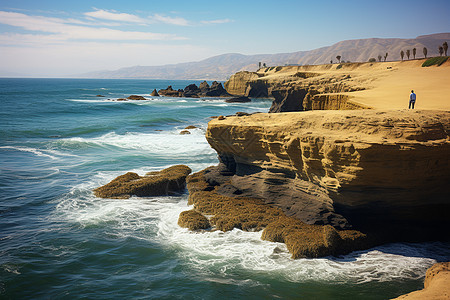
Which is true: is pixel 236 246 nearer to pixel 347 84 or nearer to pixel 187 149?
pixel 187 149

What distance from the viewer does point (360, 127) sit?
9.30m

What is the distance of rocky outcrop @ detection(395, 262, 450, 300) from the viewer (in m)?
6.61

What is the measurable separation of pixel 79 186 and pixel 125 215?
4.52m

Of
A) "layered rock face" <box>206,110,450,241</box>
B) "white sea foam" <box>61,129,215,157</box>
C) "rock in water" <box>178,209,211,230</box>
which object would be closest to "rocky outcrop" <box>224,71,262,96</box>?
"white sea foam" <box>61,129,215,157</box>

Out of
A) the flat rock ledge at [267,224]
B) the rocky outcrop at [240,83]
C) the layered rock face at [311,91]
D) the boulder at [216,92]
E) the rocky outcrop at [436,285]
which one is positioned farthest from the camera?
the rocky outcrop at [240,83]

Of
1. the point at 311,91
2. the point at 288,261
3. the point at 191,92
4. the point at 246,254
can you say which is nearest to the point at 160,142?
the point at 311,91

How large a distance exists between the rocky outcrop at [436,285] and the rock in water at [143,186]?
10.1 metres

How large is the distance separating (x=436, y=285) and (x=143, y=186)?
36.1ft

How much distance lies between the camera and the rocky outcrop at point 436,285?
6605 mm

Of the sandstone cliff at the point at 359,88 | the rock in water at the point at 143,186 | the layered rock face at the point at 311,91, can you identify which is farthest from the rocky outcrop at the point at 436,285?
the rock in water at the point at 143,186

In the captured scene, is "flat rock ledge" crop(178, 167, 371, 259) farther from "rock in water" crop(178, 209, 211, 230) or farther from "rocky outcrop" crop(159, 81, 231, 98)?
"rocky outcrop" crop(159, 81, 231, 98)

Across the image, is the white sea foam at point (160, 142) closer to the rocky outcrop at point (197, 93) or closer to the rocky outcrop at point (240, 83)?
the rocky outcrop at point (197, 93)

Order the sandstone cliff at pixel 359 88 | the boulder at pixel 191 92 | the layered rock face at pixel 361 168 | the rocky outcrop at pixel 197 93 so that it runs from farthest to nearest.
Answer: the rocky outcrop at pixel 197 93, the boulder at pixel 191 92, the sandstone cliff at pixel 359 88, the layered rock face at pixel 361 168

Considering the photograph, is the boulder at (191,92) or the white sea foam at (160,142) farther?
the boulder at (191,92)
